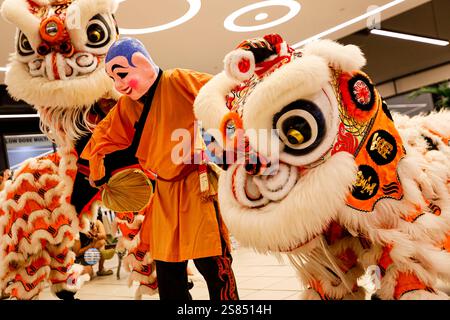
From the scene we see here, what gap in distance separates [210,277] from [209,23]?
380 centimetres

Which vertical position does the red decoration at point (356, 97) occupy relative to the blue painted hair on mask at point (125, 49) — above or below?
below

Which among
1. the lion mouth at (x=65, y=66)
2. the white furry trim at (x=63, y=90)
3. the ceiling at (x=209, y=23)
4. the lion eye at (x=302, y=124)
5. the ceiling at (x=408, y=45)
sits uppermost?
the ceiling at (x=209, y=23)

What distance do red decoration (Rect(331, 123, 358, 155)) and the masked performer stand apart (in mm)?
514

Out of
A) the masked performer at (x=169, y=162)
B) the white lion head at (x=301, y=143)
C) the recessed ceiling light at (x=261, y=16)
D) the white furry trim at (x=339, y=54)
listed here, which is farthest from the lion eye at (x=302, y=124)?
Result: the recessed ceiling light at (x=261, y=16)

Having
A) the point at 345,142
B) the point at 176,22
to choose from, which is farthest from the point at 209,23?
the point at 345,142

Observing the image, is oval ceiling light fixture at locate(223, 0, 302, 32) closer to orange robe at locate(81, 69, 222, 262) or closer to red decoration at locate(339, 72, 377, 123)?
orange robe at locate(81, 69, 222, 262)

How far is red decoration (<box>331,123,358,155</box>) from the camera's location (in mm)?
766

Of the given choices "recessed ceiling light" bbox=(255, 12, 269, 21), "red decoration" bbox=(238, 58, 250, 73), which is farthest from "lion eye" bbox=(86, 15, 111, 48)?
"recessed ceiling light" bbox=(255, 12, 269, 21)

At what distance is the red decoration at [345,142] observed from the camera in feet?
2.51

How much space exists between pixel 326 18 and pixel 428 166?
4.38 meters

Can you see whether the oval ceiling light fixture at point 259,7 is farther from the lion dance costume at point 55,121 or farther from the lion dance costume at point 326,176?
the lion dance costume at point 326,176

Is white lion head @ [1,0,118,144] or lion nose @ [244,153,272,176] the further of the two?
white lion head @ [1,0,118,144]

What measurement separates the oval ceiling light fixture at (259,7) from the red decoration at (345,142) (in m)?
3.75

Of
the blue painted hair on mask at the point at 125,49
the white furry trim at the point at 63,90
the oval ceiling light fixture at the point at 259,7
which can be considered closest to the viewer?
the blue painted hair on mask at the point at 125,49
